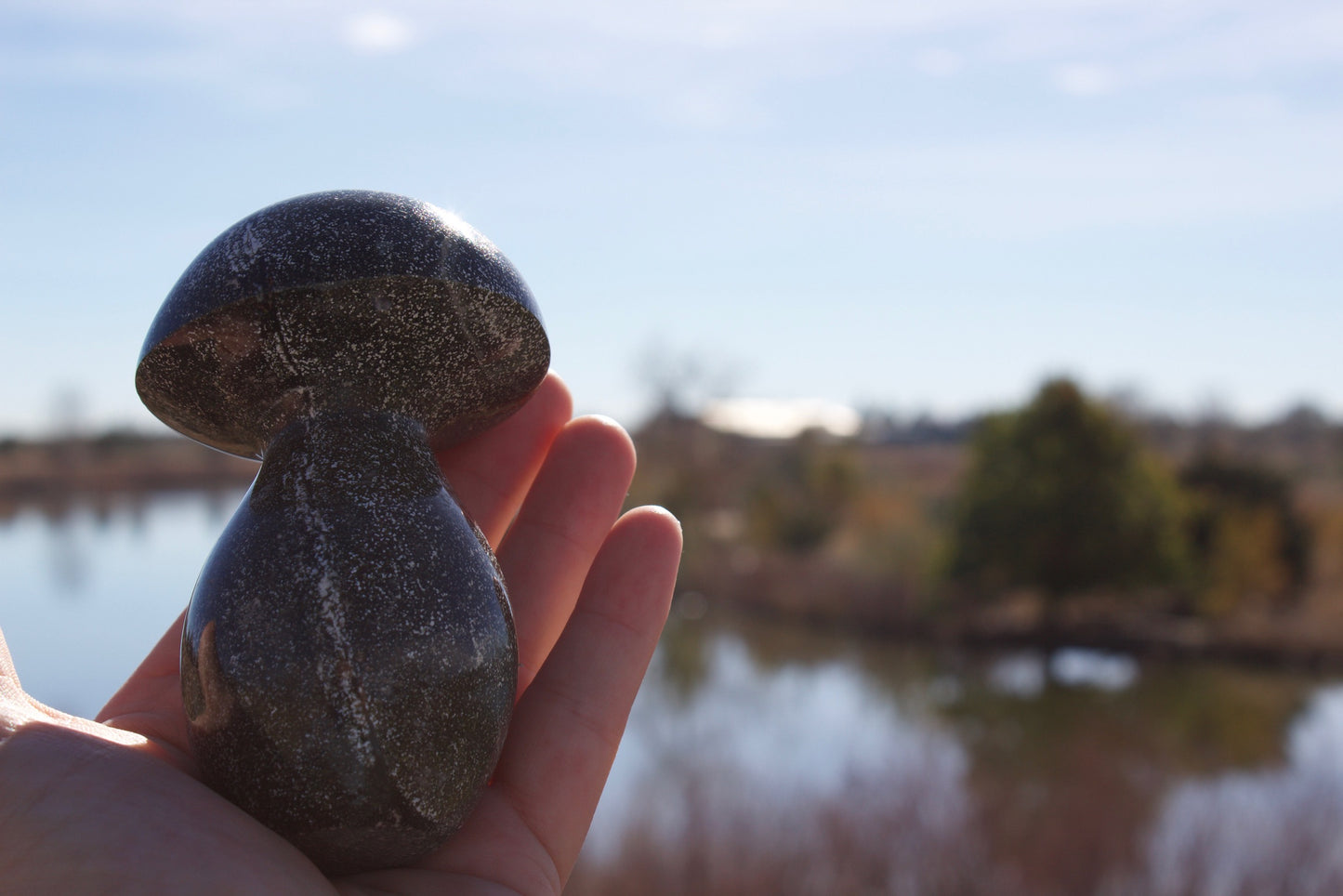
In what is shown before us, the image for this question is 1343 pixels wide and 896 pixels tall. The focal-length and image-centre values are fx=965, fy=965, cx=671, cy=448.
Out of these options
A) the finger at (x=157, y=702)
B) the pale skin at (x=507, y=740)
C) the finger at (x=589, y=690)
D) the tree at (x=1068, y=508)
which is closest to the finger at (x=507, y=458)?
the pale skin at (x=507, y=740)

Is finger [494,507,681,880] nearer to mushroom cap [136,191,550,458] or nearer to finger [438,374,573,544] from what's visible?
finger [438,374,573,544]

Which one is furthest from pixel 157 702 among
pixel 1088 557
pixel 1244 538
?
pixel 1244 538

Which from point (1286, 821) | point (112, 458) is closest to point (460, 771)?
point (1286, 821)

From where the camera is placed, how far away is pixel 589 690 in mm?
2326

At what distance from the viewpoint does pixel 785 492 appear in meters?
20.7

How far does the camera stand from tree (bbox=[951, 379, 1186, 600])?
13875 millimetres

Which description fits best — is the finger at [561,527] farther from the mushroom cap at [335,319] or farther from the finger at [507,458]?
the mushroom cap at [335,319]

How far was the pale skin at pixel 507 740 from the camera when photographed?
160 centimetres

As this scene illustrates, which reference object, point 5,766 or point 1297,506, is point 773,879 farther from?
point 1297,506

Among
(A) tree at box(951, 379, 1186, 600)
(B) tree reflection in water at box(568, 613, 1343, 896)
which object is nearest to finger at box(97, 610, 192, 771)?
(B) tree reflection in water at box(568, 613, 1343, 896)

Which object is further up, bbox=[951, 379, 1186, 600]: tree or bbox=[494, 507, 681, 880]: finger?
bbox=[494, 507, 681, 880]: finger

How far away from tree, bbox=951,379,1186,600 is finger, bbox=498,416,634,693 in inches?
497

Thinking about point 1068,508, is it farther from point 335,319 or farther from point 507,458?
point 335,319

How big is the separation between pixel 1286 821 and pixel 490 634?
6.95 meters
